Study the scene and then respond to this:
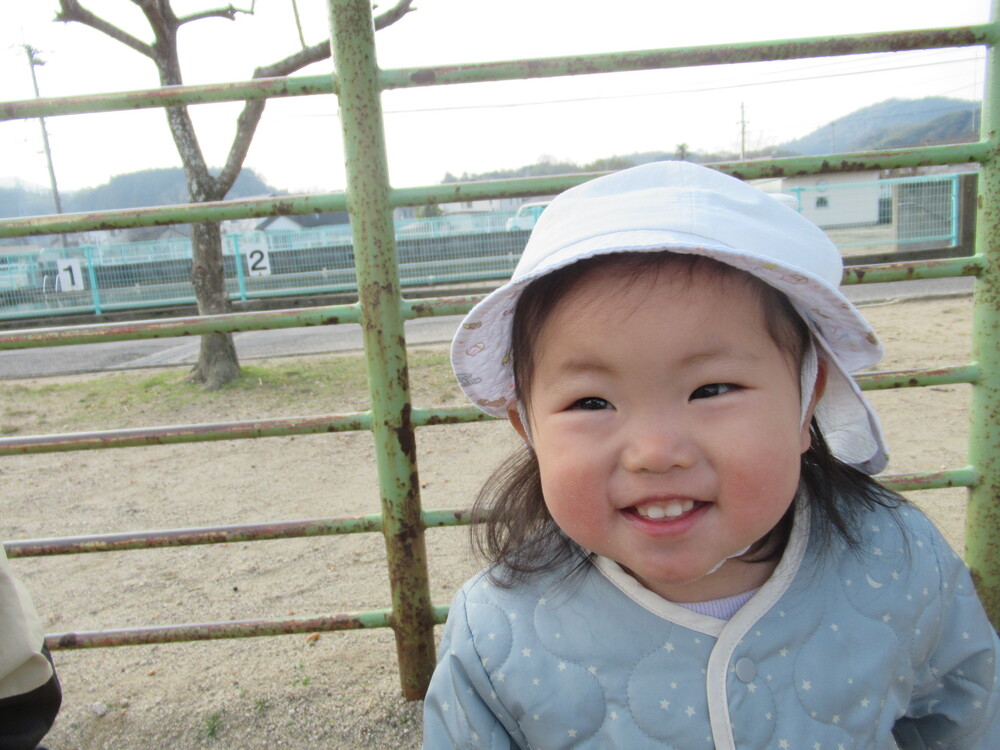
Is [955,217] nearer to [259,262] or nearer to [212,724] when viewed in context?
[259,262]

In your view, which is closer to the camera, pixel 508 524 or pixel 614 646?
pixel 614 646

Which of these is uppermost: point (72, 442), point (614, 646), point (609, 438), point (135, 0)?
point (135, 0)

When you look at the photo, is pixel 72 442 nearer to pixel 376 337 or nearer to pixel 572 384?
pixel 376 337

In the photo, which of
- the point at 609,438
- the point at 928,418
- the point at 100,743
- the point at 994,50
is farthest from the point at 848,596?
the point at 928,418

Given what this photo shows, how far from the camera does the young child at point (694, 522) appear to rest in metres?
0.89

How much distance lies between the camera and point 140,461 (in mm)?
5000

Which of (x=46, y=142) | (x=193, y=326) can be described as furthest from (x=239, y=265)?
(x=46, y=142)

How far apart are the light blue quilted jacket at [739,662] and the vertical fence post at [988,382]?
0.77 meters

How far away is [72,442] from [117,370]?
8373 mm

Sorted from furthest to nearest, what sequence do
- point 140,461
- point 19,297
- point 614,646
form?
point 19,297, point 140,461, point 614,646

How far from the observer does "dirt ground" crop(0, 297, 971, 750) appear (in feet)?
6.56

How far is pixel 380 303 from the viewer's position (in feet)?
5.29

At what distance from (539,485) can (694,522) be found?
0.38m

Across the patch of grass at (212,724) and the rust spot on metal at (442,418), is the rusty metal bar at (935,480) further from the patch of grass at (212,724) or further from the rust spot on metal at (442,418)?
the patch of grass at (212,724)
